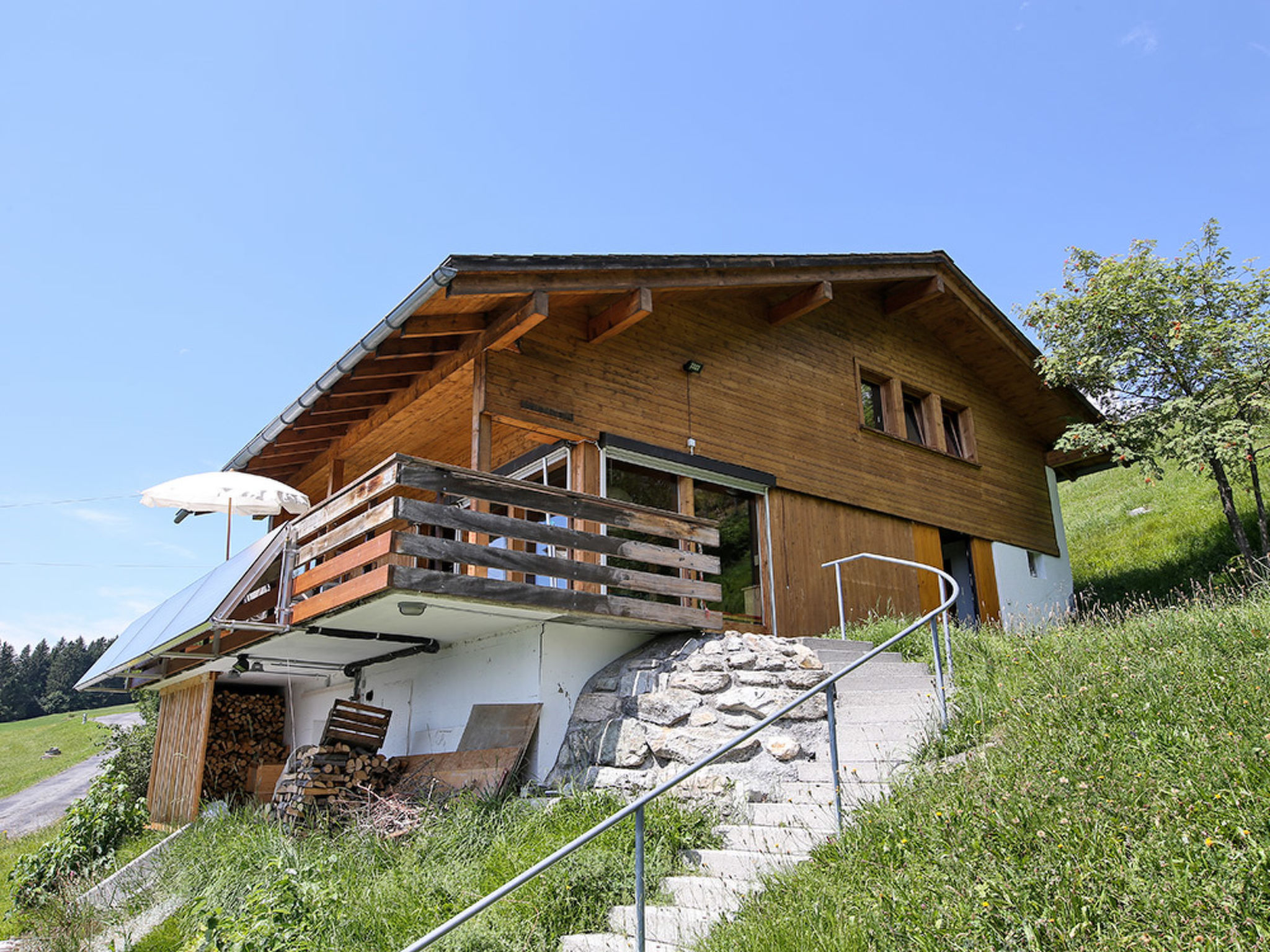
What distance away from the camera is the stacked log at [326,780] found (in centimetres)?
831

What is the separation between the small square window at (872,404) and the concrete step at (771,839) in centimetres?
867

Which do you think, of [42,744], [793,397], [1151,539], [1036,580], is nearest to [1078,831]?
[793,397]

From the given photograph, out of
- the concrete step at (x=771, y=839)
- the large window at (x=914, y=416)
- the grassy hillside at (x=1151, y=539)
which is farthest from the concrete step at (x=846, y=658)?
the grassy hillside at (x=1151, y=539)

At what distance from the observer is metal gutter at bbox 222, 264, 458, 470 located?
8.41 metres

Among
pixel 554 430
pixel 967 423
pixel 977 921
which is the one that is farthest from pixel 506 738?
pixel 967 423

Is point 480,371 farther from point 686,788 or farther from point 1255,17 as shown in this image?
point 1255,17

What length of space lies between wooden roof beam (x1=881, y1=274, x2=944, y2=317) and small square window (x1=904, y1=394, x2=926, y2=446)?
4.63 feet

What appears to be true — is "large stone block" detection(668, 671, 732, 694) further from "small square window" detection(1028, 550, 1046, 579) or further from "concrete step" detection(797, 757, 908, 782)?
"small square window" detection(1028, 550, 1046, 579)

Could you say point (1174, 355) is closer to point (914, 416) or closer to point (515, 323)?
point (914, 416)

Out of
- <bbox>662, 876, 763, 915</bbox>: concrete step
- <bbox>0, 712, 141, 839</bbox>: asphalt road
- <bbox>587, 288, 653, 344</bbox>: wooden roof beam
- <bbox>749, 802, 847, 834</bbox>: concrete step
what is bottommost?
<bbox>0, 712, 141, 839</bbox>: asphalt road

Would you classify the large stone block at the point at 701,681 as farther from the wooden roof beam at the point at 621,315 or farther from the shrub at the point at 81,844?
the shrub at the point at 81,844

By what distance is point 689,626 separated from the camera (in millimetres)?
9359

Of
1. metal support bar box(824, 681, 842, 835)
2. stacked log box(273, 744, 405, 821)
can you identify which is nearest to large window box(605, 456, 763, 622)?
stacked log box(273, 744, 405, 821)

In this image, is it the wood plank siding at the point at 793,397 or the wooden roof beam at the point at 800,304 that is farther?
the wooden roof beam at the point at 800,304
